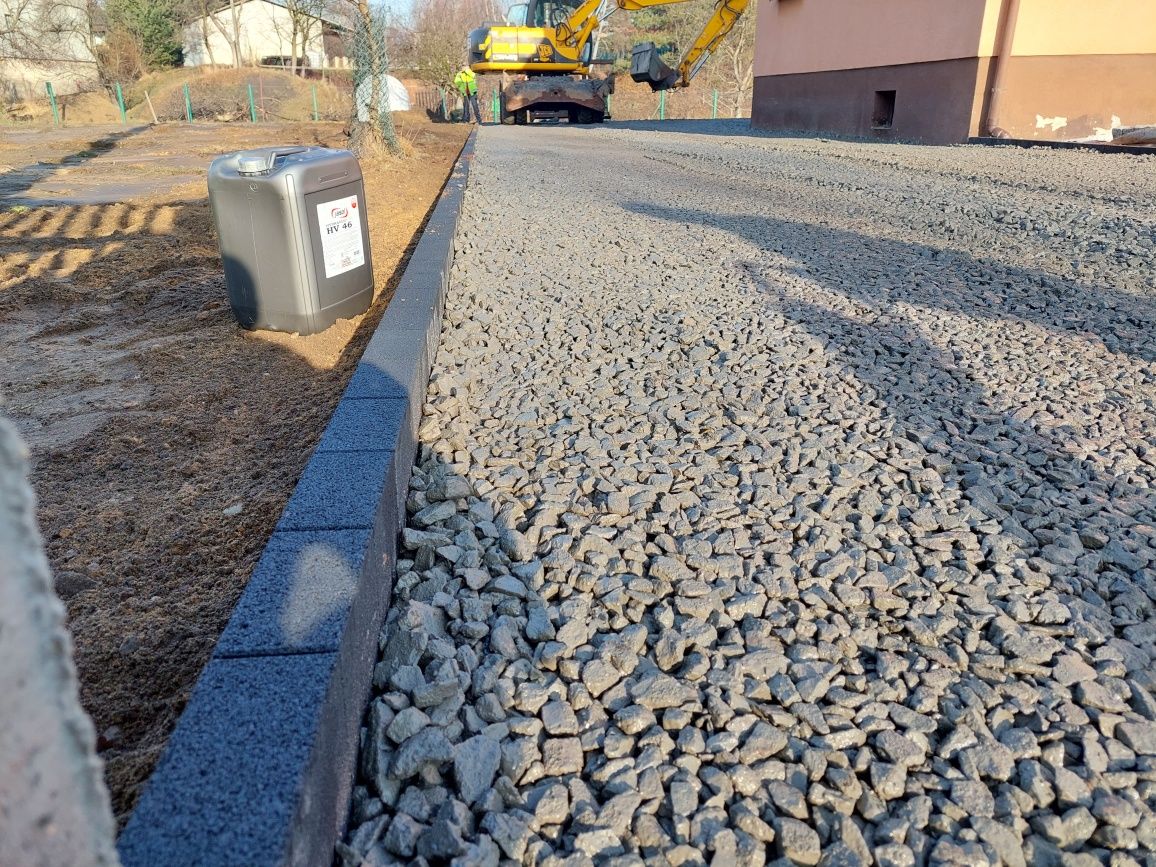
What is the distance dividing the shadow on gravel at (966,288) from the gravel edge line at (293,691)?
3.37 meters

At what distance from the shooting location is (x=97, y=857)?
0.67 metres

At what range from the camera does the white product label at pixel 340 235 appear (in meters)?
4.18

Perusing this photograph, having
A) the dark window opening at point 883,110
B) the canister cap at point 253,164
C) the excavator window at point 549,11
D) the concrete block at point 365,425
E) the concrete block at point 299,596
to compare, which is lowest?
the concrete block at point 299,596

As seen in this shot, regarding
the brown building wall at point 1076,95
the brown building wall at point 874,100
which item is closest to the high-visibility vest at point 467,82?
the brown building wall at point 874,100

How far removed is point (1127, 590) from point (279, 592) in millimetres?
2076

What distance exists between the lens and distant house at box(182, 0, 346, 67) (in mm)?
44125

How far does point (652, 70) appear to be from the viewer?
20.6 m

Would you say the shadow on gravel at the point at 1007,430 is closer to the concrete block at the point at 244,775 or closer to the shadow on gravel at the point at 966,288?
the shadow on gravel at the point at 966,288

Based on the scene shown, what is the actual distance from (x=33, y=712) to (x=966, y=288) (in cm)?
515

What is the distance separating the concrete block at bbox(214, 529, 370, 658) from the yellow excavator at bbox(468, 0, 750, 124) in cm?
2078

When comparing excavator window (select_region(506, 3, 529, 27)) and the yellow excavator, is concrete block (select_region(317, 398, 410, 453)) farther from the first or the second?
excavator window (select_region(506, 3, 529, 27))

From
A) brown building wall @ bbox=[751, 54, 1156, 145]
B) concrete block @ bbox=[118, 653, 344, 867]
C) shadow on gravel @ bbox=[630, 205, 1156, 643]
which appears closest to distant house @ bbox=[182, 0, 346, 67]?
brown building wall @ bbox=[751, 54, 1156, 145]

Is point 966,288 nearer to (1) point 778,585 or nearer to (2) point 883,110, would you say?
(1) point 778,585

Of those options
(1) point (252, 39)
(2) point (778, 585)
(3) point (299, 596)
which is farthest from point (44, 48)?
(2) point (778, 585)
